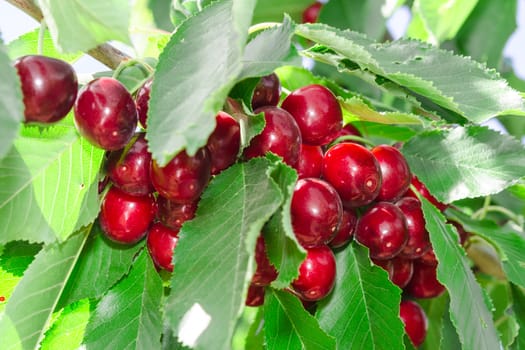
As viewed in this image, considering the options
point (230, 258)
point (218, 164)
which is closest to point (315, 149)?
point (218, 164)

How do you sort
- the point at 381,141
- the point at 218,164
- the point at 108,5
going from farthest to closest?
the point at 381,141
the point at 218,164
the point at 108,5

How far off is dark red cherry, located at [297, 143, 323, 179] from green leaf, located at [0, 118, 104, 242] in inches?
10.2

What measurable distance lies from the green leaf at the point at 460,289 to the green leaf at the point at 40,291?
18.7 inches

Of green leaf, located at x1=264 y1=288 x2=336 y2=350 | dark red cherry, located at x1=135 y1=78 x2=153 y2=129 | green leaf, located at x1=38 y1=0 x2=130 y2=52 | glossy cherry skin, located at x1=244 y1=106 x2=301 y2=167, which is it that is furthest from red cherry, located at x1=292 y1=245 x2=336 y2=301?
green leaf, located at x1=38 y1=0 x2=130 y2=52

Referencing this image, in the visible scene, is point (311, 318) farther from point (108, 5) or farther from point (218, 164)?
point (108, 5)

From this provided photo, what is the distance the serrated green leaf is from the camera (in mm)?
664

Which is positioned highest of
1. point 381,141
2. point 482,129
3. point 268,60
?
point 268,60

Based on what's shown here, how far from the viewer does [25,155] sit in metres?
0.86

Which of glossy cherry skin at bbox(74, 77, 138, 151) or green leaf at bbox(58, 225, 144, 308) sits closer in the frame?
glossy cherry skin at bbox(74, 77, 138, 151)

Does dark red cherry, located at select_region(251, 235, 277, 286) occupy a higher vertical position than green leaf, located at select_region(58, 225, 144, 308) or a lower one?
higher

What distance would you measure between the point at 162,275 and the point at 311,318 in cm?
21

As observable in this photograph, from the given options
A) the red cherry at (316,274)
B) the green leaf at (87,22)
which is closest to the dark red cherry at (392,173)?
the red cherry at (316,274)

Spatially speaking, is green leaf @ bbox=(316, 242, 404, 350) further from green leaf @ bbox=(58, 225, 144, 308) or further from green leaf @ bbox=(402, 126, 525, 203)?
green leaf @ bbox=(58, 225, 144, 308)

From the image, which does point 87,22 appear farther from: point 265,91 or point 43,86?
point 265,91
